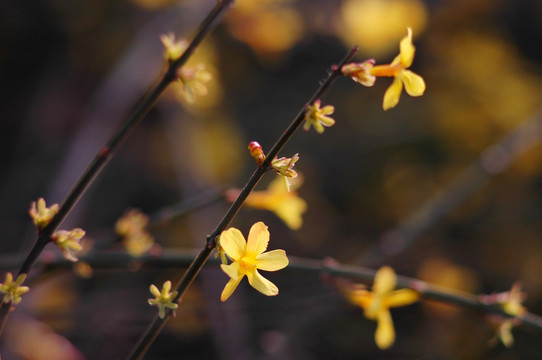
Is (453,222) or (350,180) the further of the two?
(350,180)

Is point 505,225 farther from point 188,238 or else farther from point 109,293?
point 109,293

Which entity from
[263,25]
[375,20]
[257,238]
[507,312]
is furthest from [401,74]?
[263,25]

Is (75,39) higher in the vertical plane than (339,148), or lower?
higher

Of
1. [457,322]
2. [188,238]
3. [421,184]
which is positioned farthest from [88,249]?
[421,184]

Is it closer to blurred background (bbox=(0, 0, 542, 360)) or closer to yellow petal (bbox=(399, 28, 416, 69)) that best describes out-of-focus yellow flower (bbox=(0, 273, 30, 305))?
yellow petal (bbox=(399, 28, 416, 69))

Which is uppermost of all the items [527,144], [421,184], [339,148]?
[339,148]

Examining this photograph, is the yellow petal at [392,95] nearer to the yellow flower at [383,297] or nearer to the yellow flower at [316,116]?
the yellow flower at [316,116]

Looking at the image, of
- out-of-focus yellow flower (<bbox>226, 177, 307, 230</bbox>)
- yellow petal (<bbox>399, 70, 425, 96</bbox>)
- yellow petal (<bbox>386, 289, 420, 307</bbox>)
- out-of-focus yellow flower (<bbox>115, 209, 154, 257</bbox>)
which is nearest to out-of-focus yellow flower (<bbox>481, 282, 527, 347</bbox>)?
yellow petal (<bbox>386, 289, 420, 307</bbox>)

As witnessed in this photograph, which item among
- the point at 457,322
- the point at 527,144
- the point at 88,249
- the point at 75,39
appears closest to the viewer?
the point at 88,249
